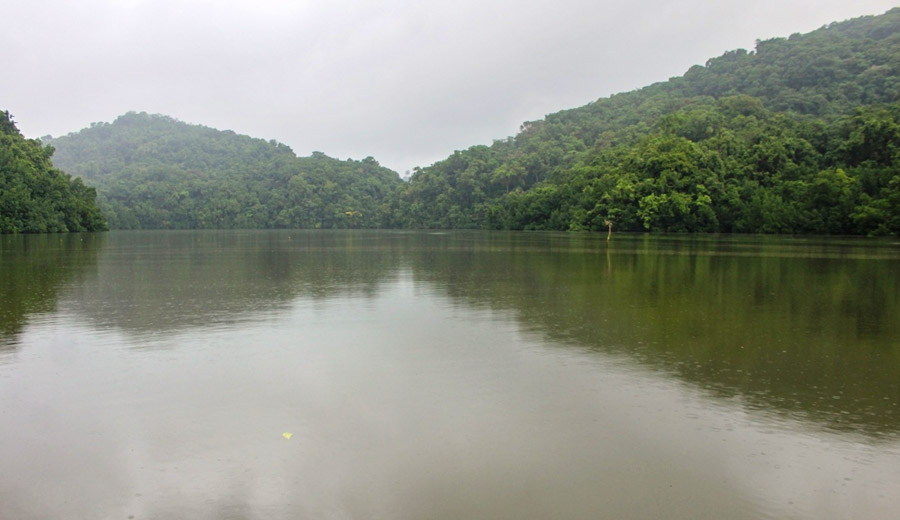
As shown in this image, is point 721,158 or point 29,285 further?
point 721,158

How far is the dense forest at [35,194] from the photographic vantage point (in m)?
66.8

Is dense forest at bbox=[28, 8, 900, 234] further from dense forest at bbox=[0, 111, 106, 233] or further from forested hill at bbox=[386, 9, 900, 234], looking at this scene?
dense forest at bbox=[0, 111, 106, 233]

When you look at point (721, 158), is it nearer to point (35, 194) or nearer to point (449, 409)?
point (449, 409)

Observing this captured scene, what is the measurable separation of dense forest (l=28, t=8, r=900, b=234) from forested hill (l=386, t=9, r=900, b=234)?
0.79 feet

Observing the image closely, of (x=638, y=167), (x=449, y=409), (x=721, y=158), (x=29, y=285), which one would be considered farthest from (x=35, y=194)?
(x=449, y=409)

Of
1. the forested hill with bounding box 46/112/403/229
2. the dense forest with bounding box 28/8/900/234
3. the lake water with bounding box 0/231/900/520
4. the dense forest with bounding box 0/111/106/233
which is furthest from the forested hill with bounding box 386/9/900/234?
the dense forest with bounding box 0/111/106/233

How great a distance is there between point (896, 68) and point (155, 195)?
131596 mm

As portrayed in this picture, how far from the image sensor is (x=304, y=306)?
12.8 m

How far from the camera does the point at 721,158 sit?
74812 mm

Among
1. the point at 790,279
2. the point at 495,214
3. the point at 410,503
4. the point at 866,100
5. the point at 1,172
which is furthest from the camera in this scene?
the point at 495,214

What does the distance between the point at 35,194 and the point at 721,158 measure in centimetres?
7710

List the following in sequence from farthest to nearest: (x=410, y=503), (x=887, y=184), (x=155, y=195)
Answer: (x=155, y=195) → (x=887, y=184) → (x=410, y=503)

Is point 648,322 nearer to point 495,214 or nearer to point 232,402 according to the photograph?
point 232,402

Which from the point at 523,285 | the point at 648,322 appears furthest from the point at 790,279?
the point at 648,322
